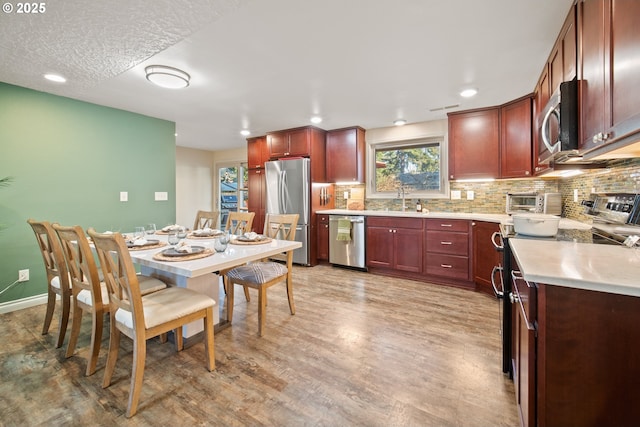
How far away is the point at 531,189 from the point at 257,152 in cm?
420

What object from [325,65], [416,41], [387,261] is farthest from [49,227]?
[387,261]

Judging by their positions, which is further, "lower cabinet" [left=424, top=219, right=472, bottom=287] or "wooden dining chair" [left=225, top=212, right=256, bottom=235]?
"lower cabinet" [left=424, top=219, right=472, bottom=287]

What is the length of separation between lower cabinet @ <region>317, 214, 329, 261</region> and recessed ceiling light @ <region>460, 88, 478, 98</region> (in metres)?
2.41

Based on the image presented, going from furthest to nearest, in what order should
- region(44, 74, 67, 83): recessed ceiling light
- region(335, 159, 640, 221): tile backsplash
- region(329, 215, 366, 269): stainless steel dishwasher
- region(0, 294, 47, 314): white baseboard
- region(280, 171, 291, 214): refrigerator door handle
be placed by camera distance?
region(280, 171, 291, 214): refrigerator door handle → region(329, 215, 366, 269): stainless steel dishwasher → region(0, 294, 47, 314): white baseboard → region(44, 74, 67, 83): recessed ceiling light → region(335, 159, 640, 221): tile backsplash

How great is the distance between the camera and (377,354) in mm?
1970

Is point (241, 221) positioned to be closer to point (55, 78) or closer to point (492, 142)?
point (55, 78)

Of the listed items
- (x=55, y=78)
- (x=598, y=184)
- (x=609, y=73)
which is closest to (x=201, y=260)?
(x=609, y=73)

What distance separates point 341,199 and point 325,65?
2.77 metres

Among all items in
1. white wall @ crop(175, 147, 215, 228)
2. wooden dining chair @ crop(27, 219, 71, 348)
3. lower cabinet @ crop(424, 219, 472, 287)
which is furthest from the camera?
Answer: white wall @ crop(175, 147, 215, 228)

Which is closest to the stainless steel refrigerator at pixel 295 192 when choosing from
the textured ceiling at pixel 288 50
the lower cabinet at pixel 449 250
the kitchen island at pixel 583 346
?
the textured ceiling at pixel 288 50

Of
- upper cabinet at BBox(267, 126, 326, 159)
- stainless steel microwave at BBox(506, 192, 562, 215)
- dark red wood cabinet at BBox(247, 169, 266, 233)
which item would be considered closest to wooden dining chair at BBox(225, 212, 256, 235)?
upper cabinet at BBox(267, 126, 326, 159)

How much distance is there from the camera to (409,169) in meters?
4.37

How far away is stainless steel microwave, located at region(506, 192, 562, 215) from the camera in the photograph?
2896 mm

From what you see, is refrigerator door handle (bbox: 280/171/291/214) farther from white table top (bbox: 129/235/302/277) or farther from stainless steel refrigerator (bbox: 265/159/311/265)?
white table top (bbox: 129/235/302/277)
